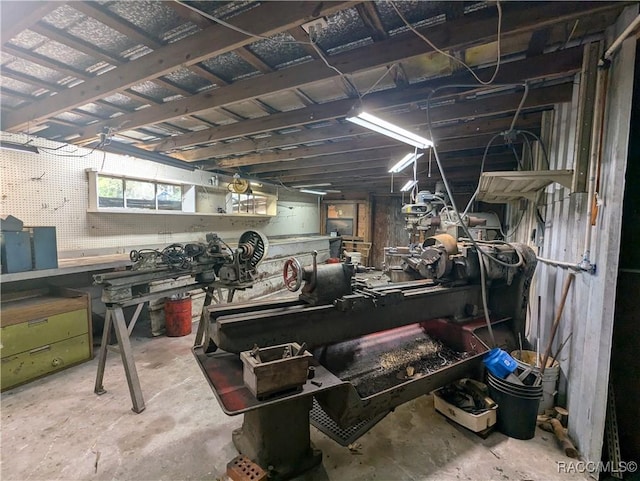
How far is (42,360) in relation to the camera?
276cm

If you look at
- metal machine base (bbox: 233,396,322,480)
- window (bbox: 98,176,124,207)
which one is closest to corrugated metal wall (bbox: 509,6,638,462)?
metal machine base (bbox: 233,396,322,480)

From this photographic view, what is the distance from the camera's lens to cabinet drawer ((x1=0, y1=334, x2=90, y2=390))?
8.39ft

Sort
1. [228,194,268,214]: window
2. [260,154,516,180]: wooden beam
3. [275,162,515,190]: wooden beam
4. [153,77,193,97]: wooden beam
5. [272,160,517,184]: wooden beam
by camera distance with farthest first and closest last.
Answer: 1. [228,194,268,214]: window
2. [275,162,515,190]: wooden beam
3. [272,160,517,184]: wooden beam
4. [260,154,516,180]: wooden beam
5. [153,77,193,97]: wooden beam

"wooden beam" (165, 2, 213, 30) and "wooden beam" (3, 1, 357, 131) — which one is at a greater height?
"wooden beam" (165, 2, 213, 30)

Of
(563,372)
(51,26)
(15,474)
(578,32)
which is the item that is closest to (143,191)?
(51,26)

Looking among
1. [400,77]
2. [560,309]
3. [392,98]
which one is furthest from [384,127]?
[560,309]

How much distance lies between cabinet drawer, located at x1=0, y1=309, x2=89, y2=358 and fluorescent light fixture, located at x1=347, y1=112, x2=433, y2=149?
3.36 m

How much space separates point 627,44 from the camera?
155cm

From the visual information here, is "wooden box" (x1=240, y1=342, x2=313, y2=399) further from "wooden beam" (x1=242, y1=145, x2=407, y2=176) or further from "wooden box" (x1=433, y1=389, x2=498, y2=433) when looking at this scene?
"wooden beam" (x1=242, y1=145, x2=407, y2=176)

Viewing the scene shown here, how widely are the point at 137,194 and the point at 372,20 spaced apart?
391cm

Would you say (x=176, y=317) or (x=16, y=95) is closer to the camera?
(x=16, y=95)

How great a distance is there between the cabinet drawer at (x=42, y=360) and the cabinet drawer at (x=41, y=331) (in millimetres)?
48

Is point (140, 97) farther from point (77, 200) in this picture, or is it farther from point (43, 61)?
point (77, 200)

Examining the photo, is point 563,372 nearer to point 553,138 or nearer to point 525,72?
point 553,138
